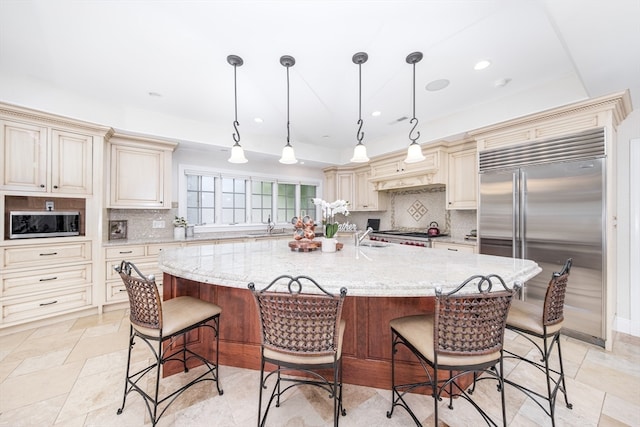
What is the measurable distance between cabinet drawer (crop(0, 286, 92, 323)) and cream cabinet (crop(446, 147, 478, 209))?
5063 millimetres

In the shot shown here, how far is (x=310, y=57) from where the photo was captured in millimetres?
2332

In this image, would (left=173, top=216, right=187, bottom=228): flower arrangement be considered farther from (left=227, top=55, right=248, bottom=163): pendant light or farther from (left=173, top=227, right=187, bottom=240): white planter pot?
(left=227, top=55, right=248, bottom=163): pendant light

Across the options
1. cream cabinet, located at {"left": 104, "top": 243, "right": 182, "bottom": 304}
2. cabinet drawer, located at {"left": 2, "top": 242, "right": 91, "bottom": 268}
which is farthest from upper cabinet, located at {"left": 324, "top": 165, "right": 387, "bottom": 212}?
cabinet drawer, located at {"left": 2, "top": 242, "right": 91, "bottom": 268}

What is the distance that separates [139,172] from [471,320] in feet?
14.1

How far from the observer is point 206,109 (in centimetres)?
349

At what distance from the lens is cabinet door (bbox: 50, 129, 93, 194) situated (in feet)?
9.69

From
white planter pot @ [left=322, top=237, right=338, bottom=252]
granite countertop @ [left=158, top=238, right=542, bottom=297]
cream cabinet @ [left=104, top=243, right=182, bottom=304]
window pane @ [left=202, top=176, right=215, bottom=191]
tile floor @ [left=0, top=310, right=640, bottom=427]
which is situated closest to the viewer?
granite countertop @ [left=158, top=238, right=542, bottom=297]

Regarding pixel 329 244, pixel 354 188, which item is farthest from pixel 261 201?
pixel 329 244

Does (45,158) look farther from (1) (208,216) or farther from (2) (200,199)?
(1) (208,216)

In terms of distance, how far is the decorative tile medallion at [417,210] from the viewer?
4.73 m

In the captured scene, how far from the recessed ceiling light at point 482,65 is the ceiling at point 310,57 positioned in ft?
0.18

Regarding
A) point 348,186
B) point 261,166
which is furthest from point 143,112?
point 348,186

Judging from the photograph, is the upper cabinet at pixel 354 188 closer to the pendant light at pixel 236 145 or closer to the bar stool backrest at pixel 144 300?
the pendant light at pixel 236 145

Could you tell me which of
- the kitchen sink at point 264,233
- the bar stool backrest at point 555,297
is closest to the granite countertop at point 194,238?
the kitchen sink at point 264,233
